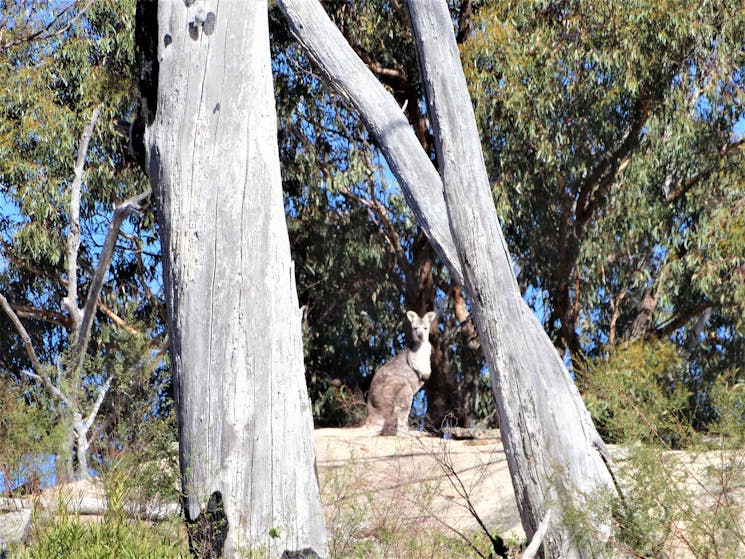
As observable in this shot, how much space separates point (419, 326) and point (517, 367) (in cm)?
693

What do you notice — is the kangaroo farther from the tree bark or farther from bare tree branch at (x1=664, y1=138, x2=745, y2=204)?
the tree bark

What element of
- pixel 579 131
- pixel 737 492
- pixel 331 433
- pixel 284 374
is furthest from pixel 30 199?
pixel 737 492

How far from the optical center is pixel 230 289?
5137mm

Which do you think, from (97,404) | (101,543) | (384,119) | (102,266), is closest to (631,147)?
(102,266)

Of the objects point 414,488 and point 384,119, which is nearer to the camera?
point 384,119

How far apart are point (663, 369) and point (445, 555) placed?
7.68m

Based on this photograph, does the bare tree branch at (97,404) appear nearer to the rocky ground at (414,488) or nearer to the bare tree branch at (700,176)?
the rocky ground at (414,488)

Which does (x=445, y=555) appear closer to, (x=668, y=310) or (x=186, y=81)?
(x=186, y=81)

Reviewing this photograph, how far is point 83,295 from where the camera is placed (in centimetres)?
1480

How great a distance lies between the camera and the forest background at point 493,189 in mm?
12727

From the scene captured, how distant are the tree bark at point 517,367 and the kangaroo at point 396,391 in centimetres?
510

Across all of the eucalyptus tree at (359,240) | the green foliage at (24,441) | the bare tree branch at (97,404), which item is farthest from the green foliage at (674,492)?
the eucalyptus tree at (359,240)

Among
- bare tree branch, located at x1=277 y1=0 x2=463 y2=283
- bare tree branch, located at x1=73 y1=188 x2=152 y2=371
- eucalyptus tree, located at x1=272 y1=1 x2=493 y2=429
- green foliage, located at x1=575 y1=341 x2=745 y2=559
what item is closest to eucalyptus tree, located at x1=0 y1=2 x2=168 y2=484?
eucalyptus tree, located at x1=272 y1=1 x2=493 y2=429

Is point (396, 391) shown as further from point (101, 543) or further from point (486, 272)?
point (101, 543)
